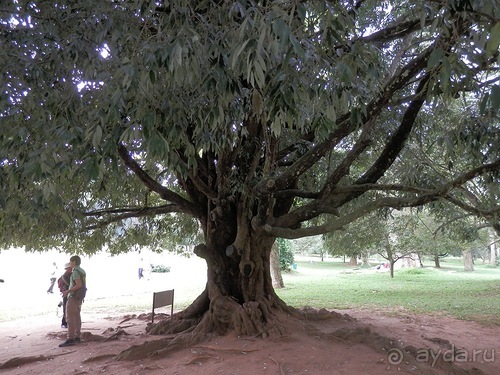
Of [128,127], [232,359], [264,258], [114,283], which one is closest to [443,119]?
[264,258]

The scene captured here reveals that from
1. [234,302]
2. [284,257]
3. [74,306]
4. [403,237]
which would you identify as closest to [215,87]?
[234,302]

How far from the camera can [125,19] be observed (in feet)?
15.5

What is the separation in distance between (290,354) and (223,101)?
3.83 m

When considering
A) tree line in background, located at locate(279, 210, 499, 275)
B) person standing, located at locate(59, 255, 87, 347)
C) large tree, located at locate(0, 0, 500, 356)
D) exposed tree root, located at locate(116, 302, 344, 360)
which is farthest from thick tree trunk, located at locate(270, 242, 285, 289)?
person standing, located at locate(59, 255, 87, 347)

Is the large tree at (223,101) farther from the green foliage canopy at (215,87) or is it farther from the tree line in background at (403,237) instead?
the tree line in background at (403,237)

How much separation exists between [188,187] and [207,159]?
734 millimetres

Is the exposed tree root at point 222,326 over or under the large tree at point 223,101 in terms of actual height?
under

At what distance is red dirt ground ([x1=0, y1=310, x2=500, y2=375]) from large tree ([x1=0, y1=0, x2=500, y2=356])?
676mm

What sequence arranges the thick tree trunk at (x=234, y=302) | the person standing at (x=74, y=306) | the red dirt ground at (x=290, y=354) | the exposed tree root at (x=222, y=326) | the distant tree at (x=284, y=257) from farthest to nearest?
the distant tree at (x=284, y=257)
the person standing at (x=74, y=306)
the thick tree trunk at (x=234, y=302)
the exposed tree root at (x=222, y=326)
the red dirt ground at (x=290, y=354)

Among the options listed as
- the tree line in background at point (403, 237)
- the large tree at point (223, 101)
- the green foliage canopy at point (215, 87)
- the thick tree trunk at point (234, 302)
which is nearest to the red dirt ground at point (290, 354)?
the thick tree trunk at point (234, 302)

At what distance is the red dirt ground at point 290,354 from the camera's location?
5.68 metres

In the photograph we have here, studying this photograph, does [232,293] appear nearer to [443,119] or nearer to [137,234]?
[137,234]

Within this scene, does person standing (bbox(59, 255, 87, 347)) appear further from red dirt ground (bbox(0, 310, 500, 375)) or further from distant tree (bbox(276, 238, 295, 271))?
distant tree (bbox(276, 238, 295, 271))

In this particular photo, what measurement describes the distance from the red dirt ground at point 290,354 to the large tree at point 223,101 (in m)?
0.68
